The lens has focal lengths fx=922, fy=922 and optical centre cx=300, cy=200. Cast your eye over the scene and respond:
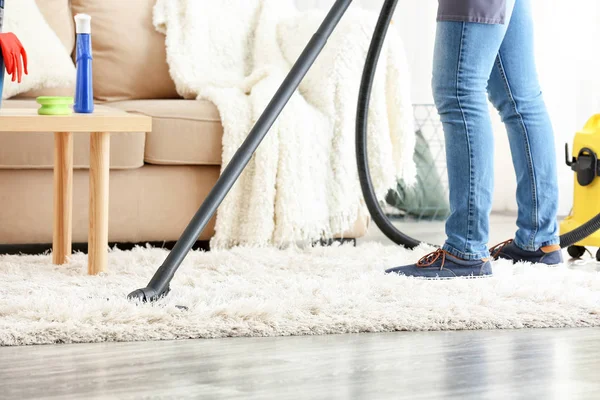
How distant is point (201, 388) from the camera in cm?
120

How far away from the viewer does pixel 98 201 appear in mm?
2004

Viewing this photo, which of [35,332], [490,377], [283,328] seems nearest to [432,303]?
[283,328]

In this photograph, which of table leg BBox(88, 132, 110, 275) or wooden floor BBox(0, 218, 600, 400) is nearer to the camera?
wooden floor BBox(0, 218, 600, 400)

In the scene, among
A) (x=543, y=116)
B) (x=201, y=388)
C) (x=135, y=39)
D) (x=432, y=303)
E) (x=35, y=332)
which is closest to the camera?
(x=201, y=388)

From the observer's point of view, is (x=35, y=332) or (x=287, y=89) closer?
(x=35, y=332)

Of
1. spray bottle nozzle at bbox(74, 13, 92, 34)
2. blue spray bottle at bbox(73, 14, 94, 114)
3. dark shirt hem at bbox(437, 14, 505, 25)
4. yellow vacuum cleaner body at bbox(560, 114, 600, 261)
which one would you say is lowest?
yellow vacuum cleaner body at bbox(560, 114, 600, 261)

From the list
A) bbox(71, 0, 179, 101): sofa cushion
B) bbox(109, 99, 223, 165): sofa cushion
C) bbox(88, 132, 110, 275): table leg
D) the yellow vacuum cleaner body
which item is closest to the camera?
bbox(88, 132, 110, 275): table leg

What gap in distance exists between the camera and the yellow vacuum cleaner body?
2.57 metres

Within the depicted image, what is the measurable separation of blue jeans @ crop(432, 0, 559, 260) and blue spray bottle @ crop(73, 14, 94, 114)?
0.76 meters

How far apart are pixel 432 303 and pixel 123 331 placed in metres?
0.58

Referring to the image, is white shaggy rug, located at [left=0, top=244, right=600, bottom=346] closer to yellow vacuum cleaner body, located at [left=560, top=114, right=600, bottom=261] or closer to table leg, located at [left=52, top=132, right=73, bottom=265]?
table leg, located at [left=52, top=132, right=73, bottom=265]

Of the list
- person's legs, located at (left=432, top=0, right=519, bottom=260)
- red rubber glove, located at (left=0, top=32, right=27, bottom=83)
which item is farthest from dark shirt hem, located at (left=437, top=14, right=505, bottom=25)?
red rubber glove, located at (left=0, top=32, right=27, bottom=83)

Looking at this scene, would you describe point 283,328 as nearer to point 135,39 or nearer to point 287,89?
point 287,89

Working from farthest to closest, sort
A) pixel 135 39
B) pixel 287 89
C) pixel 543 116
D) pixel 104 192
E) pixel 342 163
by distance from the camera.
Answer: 1. pixel 135 39
2. pixel 342 163
3. pixel 543 116
4. pixel 104 192
5. pixel 287 89
